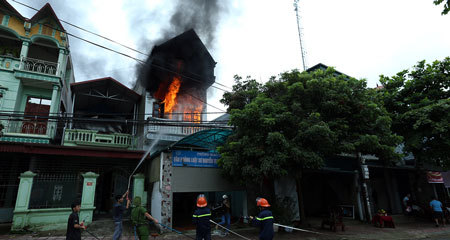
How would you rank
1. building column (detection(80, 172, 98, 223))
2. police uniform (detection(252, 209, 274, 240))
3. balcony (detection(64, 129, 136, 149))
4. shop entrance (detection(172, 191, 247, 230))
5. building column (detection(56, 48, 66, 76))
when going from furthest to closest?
1. building column (detection(56, 48, 66, 76))
2. balcony (detection(64, 129, 136, 149))
3. shop entrance (detection(172, 191, 247, 230))
4. building column (detection(80, 172, 98, 223))
5. police uniform (detection(252, 209, 274, 240))

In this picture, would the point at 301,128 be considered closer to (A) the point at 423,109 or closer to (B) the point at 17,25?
(A) the point at 423,109

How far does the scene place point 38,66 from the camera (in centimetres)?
1451

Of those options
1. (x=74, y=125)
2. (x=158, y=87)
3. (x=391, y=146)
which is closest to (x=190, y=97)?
(x=158, y=87)

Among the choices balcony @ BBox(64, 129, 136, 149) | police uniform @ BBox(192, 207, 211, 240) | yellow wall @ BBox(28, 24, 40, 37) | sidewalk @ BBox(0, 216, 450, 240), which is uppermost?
yellow wall @ BBox(28, 24, 40, 37)

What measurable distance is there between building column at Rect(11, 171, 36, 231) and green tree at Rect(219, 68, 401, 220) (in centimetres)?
794

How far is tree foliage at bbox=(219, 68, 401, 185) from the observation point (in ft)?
31.1

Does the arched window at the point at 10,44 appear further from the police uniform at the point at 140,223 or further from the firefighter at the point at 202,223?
the firefighter at the point at 202,223

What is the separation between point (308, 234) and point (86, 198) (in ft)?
32.0

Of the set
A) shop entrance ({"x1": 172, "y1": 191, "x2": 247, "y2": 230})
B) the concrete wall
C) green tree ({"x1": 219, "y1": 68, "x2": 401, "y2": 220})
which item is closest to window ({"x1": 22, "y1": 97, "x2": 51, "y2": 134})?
the concrete wall

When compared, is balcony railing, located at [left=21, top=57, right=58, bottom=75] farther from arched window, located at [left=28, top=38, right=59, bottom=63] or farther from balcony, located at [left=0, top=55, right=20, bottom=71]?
arched window, located at [left=28, top=38, right=59, bottom=63]

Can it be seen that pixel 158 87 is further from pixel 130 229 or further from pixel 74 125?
pixel 130 229

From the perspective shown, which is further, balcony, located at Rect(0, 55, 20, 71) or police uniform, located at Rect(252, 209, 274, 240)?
balcony, located at Rect(0, 55, 20, 71)

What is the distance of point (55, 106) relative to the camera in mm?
14344

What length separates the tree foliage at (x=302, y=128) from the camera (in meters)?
9.48
